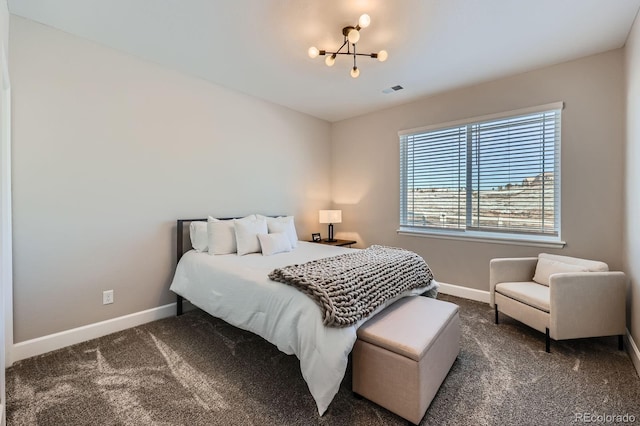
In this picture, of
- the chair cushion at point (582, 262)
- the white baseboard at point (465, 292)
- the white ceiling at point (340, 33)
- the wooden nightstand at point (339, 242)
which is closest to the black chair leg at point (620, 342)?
the chair cushion at point (582, 262)

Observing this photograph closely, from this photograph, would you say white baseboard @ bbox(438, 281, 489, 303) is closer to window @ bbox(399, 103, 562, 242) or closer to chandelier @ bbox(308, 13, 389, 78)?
window @ bbox(399, 103, 562, 242)

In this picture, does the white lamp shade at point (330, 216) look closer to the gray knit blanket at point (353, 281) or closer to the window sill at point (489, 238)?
the window sill at point (489, 238)

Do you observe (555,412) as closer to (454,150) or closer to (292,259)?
(292,259)

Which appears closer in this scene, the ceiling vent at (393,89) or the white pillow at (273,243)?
the white pillow at (273,243)

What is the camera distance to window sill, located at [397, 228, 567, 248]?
2969mm

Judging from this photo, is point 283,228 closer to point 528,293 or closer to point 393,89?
point 393,89

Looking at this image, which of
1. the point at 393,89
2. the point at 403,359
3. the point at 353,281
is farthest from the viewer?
the point at 393,89

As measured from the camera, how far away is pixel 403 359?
154 centimetres

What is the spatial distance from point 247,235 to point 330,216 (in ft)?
5.74

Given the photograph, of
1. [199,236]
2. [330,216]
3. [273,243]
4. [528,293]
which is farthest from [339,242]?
[528,293]

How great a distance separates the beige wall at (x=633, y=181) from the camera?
2.11 metres

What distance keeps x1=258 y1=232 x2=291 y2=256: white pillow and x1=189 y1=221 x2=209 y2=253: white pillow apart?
56 centimetres

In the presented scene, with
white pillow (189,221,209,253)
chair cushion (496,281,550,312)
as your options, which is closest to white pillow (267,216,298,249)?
white pillow (189,221,209,253)

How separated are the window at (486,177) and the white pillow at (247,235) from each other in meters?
2.15
